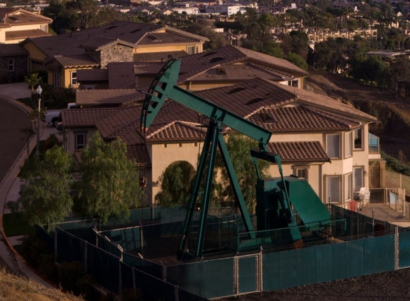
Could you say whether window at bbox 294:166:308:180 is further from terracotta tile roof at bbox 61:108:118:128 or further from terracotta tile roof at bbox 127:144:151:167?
terracotta tile roof at bbox 61:108:118:128

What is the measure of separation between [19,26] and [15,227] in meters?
52.5

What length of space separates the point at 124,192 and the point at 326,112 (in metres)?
12.1

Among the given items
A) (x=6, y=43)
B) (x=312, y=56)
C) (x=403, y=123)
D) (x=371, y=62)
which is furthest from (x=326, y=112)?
(x=312, y=56)

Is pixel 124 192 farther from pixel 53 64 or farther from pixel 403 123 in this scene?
pixel 403 123

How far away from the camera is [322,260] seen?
2733 cm

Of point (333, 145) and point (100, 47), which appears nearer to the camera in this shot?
point (333, 145)

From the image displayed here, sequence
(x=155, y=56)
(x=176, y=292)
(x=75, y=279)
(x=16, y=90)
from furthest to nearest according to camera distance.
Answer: (x=155, y=56) < (x=16, y=90) < (x=75, y=279) < (x=176, y=292)

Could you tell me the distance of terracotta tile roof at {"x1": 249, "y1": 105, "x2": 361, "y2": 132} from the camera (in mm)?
37094

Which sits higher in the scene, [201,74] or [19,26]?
[19,26]

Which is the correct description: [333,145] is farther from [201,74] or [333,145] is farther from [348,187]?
[201,74]

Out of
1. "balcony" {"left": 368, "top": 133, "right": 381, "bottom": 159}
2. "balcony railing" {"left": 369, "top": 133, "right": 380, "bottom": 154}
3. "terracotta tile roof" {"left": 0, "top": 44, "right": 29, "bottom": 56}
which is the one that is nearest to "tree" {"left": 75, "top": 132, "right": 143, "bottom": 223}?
"balcony" {"left": 368, "top": 133, "right": 381, "bottom": 159}

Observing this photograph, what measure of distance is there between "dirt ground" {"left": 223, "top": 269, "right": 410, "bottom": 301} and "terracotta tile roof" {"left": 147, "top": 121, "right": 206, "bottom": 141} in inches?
379

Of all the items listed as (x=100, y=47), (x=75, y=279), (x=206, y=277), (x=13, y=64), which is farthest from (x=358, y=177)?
(x=13, y=64)

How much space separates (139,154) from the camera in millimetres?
35969
